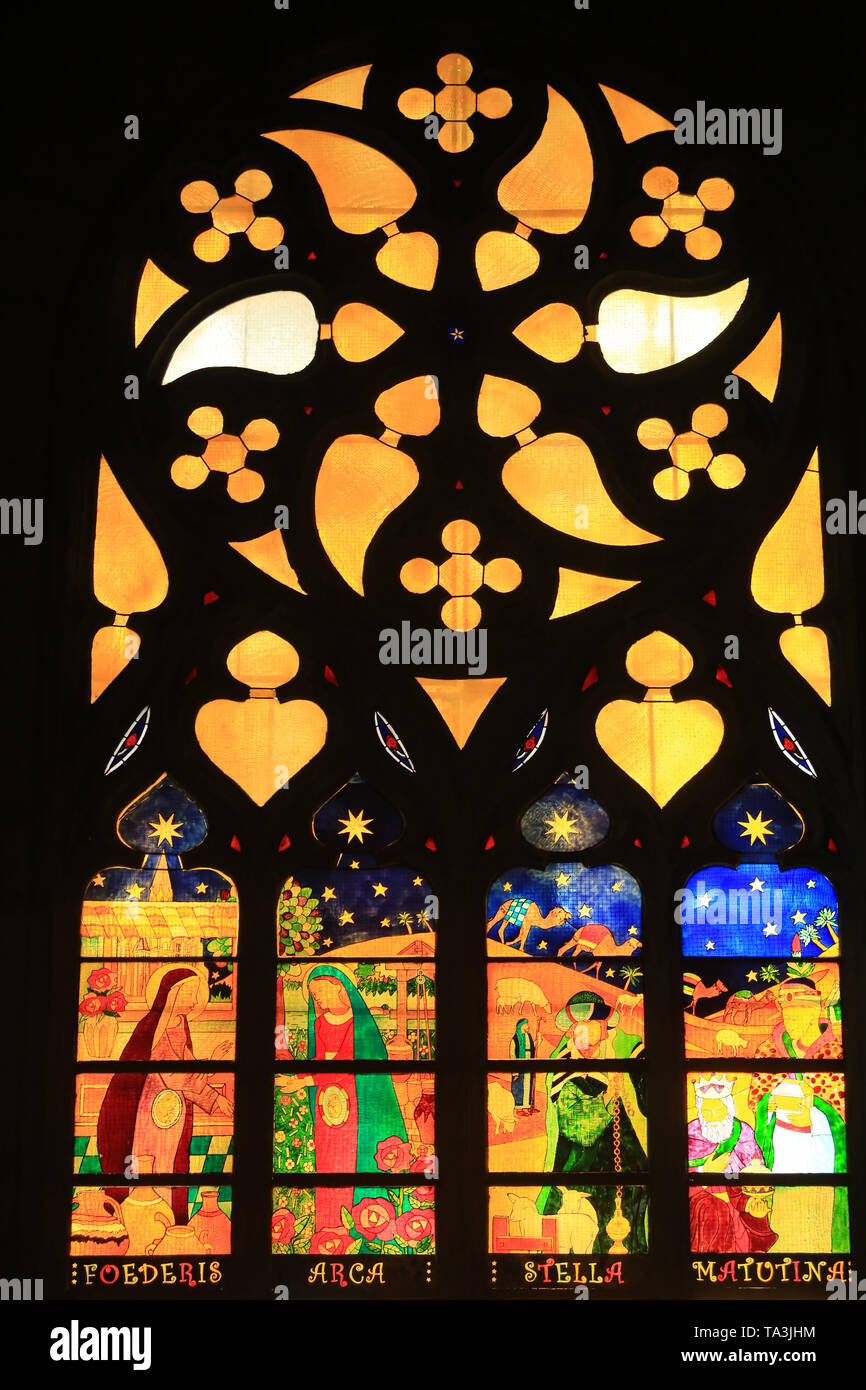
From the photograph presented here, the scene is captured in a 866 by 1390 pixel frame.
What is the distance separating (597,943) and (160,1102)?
4.80 ft

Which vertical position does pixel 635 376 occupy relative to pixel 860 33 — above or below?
below

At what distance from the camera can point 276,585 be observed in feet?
19.8

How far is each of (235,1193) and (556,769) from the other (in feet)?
5.49

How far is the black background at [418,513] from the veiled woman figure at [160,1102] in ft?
0.44

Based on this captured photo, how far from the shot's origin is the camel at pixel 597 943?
570 centimetres

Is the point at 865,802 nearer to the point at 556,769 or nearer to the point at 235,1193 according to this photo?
the point at 556,769

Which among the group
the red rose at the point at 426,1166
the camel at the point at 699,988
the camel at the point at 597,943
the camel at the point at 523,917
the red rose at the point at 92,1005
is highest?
the camel at the point at 523,917

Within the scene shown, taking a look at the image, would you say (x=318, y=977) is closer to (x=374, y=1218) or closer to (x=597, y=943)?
(x=374, y=1218)

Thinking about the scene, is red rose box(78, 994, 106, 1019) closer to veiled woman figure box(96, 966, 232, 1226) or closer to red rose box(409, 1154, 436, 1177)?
veiled woman figure box(96, 966, 232, 1226)

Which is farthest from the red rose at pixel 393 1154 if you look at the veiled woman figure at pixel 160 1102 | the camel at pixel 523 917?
the camel at pixel 523 917

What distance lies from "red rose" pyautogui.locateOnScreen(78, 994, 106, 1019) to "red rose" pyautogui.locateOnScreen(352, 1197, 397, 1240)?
3.33 ft

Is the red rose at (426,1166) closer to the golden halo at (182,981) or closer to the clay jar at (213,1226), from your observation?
the clay jar at (213,1226)

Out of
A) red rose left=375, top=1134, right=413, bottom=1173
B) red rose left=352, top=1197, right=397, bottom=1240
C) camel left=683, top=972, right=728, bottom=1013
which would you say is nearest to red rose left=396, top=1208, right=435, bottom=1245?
red rose left=352, top=1197, right=397, bottom=1240

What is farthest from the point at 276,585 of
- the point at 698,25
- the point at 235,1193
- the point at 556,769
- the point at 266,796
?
the point at 698,25
